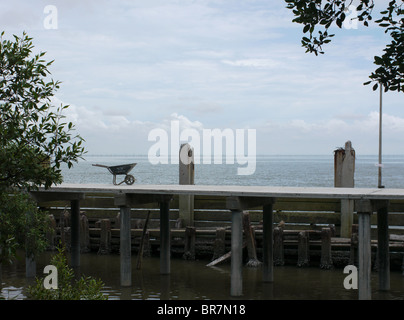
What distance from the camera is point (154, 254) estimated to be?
21047mm

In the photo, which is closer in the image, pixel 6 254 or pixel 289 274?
pixel 6 254

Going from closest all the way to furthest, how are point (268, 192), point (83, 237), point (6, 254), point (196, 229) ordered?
point (6, 254) → point (268, 192) → point (196, 229) → point (83, 237)

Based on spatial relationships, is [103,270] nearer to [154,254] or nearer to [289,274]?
[154,254]

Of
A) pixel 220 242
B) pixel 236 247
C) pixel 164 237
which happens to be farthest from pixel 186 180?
pixel 236 247

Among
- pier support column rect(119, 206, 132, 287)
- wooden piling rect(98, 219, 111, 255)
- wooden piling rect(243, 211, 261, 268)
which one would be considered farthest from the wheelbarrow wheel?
wooden piling rect(98, 219, 111, 255)

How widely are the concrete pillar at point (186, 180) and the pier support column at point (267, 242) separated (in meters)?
5.32

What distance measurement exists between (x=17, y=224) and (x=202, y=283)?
286 inches

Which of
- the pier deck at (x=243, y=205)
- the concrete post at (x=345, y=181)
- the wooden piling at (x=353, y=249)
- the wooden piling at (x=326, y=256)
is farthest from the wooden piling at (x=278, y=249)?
the pier deck at (x=243, y=205)

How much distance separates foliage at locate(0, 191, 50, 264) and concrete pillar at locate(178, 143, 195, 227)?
9820 mm

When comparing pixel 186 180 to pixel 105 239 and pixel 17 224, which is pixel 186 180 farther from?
pixel 17 224

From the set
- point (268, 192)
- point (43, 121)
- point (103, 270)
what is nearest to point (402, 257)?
point (268, 192)

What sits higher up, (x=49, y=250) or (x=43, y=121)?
(x=43, y=121)

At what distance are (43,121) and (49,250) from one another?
14.0 meters

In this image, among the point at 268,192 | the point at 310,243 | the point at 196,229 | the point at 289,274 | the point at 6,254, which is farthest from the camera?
the point at 196,229
